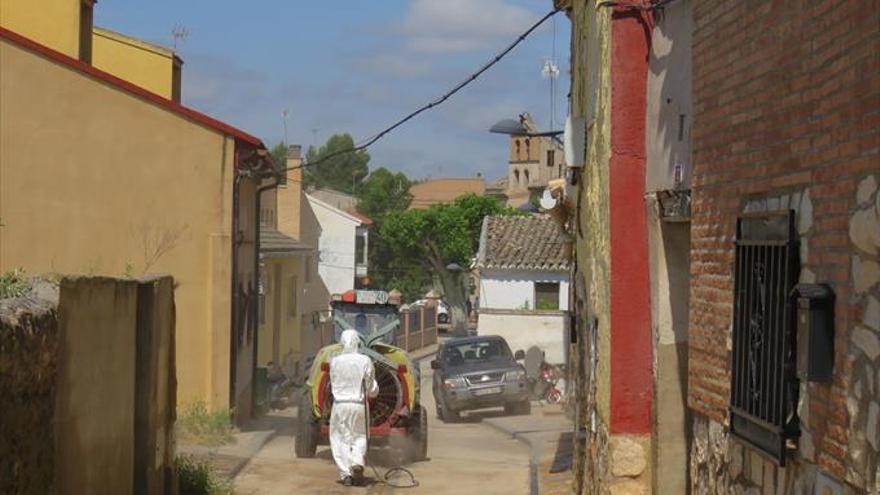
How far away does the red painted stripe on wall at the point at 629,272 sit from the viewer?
10.9 metres

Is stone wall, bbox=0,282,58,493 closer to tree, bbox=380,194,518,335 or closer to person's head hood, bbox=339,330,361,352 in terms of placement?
person's head hood, bbox=339,330,361,352

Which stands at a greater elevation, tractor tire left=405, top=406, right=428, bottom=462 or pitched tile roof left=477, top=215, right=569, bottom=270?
pitched tile roof left=477, top=215, right=569, bottom=270

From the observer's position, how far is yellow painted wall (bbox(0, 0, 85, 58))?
23.8m

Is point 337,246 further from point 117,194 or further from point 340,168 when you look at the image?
point 340,168

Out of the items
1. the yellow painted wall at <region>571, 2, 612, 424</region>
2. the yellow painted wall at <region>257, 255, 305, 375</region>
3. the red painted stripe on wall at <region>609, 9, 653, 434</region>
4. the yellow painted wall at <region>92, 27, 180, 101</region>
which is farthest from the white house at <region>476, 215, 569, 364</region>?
the red painted stripe on wall at <region>609, 9, 653, 434</region>

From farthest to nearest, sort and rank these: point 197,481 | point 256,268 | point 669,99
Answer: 1. point 256,268
2. point 197,481
3. point 669,99

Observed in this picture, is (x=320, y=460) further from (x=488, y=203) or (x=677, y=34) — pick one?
(x=488, y=203)

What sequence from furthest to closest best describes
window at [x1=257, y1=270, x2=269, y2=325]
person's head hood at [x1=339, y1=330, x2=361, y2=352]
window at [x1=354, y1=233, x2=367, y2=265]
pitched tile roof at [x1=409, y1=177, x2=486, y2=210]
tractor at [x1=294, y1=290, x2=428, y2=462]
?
pitched tile roof at [x1=409, y1=177, x2=486, y2=210] → window at [x1=354, y1=233, x2=367, y2=265] → window at [x1=257, y1=270, x2=269, y2=325] → tractor at [x1=294, y1=290, x2=428, y2=462] → person's head hood at [x1=339, y1=330, x2=361, y2=352]

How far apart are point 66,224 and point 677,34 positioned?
46.9 feet

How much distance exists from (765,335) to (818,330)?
3.23ft

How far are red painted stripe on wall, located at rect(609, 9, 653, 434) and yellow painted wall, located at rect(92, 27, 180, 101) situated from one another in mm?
17398

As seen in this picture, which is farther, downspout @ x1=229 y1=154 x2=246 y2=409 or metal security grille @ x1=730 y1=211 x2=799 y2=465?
downspout @ x1=229 y1=154 x2=246 y2=409

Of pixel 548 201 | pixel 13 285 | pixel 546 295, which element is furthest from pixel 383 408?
pixel 546 295

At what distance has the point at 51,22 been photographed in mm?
23906
